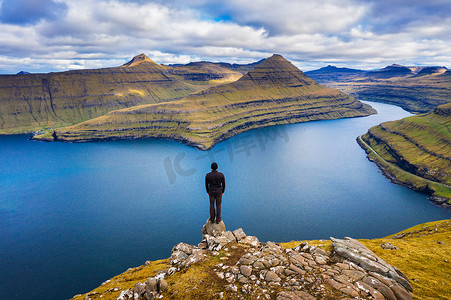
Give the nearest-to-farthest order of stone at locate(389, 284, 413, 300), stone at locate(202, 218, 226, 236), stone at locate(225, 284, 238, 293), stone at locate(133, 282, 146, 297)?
stone at locate(389, 284, 413, 300)
stone at locate(225, 284, 238, 293)
stone at locate(133, 282, 146, 297)
stone at locate(202, 218, 226, 236)

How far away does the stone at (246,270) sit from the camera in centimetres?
1981

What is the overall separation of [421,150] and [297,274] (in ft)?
584

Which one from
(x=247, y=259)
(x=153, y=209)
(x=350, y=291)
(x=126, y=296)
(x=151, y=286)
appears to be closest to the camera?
(x=350, y=291)

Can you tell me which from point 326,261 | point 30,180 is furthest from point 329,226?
point 30,180

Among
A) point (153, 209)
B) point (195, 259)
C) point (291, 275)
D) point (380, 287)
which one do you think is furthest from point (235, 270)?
point (153, 209)

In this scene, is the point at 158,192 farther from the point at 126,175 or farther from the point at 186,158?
the point at 186,158

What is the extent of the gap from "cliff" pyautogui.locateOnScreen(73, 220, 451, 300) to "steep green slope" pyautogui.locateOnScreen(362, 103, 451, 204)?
120 m

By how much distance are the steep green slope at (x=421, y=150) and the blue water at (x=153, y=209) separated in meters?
9.81

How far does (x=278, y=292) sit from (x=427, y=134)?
207 meters

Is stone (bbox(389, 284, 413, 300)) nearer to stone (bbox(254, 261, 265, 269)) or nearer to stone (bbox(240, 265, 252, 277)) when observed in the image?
stone (bbox(254, 261, 265, 269))

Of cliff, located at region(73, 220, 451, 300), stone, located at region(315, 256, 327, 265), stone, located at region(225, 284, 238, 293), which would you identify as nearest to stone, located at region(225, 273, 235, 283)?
cliff, located at region(73, 220, 451, 300)

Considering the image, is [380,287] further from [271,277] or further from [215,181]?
[215,181]

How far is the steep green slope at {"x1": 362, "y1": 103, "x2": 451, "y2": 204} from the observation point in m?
119

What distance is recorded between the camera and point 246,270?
20.2 metres
